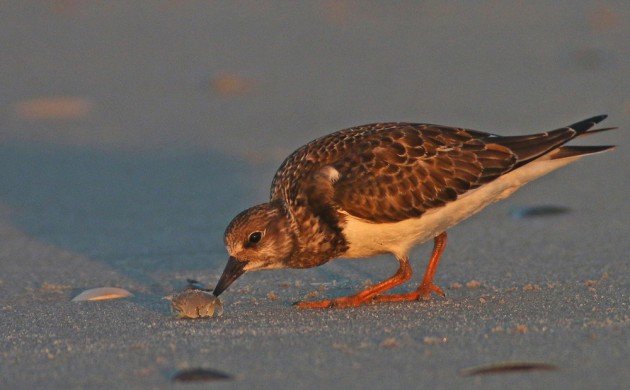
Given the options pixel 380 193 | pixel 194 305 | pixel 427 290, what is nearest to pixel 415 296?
pixel 427 290

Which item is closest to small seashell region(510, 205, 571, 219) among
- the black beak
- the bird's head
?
the bird's head

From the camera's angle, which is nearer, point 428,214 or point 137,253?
point 428,214

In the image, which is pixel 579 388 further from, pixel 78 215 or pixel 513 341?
pixel 78 215

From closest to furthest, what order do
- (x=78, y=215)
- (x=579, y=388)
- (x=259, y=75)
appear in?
(x=579, y=388) < (x=78, y=215) < (x=259, y=75)

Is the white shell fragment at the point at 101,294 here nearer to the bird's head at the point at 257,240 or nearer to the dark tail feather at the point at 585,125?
the bird's head at the point at 257,240

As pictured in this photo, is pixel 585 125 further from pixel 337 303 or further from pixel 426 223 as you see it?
pixel 337 303

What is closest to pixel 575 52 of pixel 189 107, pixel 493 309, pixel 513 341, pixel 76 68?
pixel 189 107

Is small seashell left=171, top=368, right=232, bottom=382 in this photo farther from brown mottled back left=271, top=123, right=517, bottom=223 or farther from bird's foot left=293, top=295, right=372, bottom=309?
brown mottled back left=271, top=123, right=517, bottom=223
